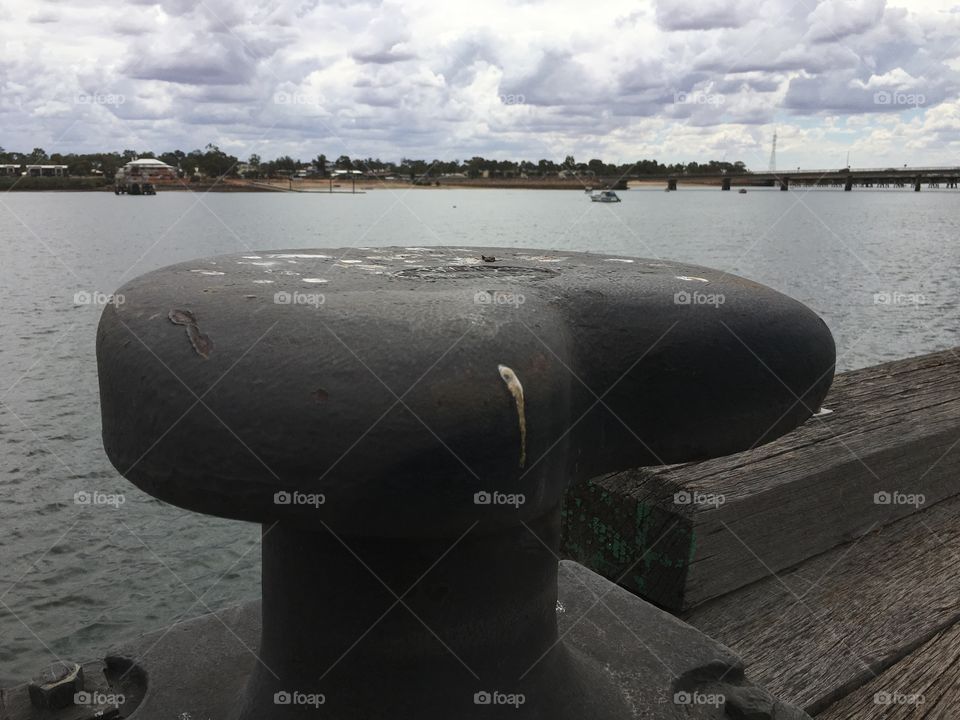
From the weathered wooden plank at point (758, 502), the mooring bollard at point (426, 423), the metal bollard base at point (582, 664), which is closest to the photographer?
the mooring bollard at point (426, 423)

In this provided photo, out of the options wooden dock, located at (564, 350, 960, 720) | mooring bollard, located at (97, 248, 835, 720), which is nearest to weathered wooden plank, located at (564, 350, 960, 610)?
wooden dock, located at (564, 350, 960, 720)

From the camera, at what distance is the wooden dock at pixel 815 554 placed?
240cm

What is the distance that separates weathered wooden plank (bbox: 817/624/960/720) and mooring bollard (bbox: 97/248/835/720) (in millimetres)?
565

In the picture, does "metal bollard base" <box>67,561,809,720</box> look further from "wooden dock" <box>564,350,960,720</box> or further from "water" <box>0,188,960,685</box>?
"water" <box>0,188,960,685</box>

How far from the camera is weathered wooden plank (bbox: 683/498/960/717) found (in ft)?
7.87

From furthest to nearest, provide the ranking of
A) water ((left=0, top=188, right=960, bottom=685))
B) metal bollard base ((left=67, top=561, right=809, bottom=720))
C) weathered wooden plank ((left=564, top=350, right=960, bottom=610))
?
water ((left=0, top=188, right=960, bottom=685)) → weathered wooden plank ((left=564, top=350, right=960, bottom=610)) → metal bollard base ((left=67, top=561, right=809, bottom=720))

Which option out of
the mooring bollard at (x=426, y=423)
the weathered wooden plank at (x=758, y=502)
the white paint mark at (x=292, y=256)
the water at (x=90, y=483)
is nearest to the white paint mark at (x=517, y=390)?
the mooring bollard at (x=426, y=423)

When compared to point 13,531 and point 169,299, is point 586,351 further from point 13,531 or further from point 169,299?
point 13,531

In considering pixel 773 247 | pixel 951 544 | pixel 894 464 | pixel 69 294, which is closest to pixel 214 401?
pixel 894 464

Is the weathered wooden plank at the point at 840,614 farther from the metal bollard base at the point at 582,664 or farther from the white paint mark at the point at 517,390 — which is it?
the white paint mark at the point at 517,390

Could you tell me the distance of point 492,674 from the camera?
196cm

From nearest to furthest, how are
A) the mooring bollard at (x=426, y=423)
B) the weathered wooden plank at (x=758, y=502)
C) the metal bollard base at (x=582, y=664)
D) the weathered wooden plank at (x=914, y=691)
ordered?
1. the mooring bollard at (x=426, y=423)
2. the metal bollard base at (x=582, y=664)
3. the weathered wooden plank at (x=914, y=691)
4. the weathered wooden plank at (x=758, y=502)

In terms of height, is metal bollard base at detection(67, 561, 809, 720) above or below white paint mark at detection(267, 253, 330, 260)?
below

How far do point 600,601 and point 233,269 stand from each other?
4.94 ft
